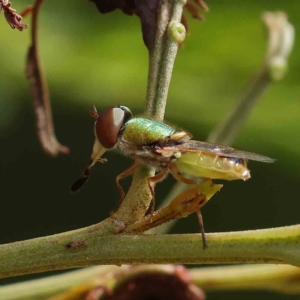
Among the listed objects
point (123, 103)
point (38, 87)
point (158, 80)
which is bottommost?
point (123, 103)

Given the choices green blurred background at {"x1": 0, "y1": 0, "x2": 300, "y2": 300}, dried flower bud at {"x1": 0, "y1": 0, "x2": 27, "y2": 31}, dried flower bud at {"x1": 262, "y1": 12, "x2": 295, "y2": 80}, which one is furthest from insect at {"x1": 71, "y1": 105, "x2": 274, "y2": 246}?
green blurred background at {"x1": 0, "y1": 0, "x2": 300, "y2": 300}

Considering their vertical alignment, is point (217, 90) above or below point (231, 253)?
below

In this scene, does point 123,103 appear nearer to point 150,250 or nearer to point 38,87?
point 38,87

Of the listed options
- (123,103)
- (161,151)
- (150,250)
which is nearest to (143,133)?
(161,151)

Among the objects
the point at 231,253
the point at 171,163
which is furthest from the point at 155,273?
the point at 231,253

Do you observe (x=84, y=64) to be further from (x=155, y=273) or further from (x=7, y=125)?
(x=155, y=273)

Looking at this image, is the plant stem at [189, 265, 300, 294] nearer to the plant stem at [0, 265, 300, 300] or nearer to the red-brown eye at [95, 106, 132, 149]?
the plant stem at [0, 265, 300, 300]
